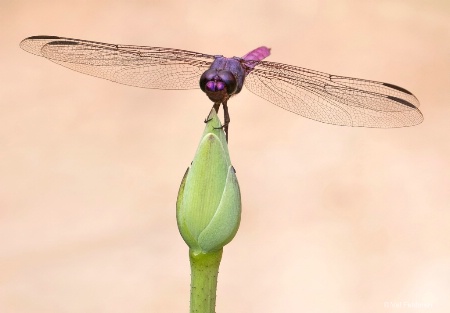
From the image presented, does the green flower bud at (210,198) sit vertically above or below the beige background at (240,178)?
below

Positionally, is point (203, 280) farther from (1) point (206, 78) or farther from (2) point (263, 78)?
(2) point (263, 78)

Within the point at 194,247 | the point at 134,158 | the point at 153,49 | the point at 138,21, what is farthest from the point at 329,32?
the point at 194,247

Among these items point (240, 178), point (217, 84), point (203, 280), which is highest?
point (240, 178)

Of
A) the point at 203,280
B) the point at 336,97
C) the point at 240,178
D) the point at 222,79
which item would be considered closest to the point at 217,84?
the point at 222,79

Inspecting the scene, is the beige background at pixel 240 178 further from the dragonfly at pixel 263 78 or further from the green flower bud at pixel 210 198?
the green flower bud at pixel 210 198

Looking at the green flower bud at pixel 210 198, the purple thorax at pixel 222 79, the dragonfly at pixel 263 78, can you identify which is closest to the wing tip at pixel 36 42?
the dragonfly at pixel 263 78

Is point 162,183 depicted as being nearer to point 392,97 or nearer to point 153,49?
point 153,49

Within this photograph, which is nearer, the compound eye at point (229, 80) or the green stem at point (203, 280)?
the green stem at point (203, 280)
